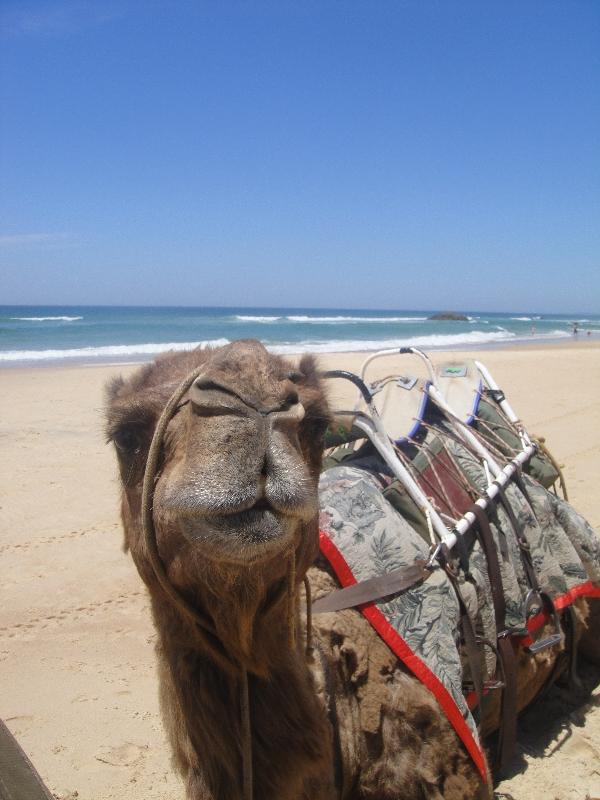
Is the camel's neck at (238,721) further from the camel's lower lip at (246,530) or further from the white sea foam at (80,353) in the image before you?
the white sea foam at (80,353)

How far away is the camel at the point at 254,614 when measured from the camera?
1460 millimetres

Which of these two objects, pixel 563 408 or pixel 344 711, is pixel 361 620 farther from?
pixel 563 408

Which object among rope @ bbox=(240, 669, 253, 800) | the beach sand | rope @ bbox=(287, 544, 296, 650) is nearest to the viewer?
rope @ bbox=(287, 544, 296, 650)

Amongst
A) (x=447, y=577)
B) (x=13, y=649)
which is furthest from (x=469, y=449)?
(x=13, y=649)

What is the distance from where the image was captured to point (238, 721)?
1.88 m

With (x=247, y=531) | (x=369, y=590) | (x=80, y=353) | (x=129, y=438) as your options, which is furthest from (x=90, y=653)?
(x=80, y=353)

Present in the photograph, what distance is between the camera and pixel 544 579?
338cm

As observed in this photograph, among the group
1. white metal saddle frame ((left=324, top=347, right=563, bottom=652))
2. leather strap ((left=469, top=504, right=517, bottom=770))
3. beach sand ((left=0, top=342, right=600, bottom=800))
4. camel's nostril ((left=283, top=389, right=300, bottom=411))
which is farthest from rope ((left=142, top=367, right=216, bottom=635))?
leather strap ((left=469, top=504, right=517, bottom=770))

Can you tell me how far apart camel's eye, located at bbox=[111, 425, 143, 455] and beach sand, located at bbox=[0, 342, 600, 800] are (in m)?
0.76

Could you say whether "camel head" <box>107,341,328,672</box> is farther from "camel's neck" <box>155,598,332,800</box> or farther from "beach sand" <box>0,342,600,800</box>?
"beach sand" <box>0,342,600,800</box>

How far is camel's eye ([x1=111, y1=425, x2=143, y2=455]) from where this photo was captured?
1949 mm

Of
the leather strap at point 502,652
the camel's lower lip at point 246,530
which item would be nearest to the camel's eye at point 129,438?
the camel's lower lip at point 246,530

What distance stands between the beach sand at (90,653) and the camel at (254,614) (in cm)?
86

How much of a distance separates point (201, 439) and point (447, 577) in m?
1.62
